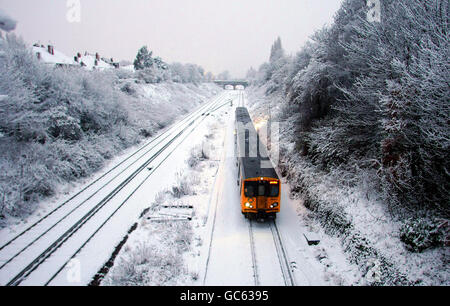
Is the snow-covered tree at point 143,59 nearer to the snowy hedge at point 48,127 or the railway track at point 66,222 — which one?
the snowy hedge at point 48,127

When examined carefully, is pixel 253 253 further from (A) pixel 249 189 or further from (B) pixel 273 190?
(B) pixel 273 190

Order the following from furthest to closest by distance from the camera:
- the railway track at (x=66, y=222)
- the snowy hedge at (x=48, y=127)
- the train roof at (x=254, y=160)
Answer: the snowy hedge at (x=48, y=127)
the train roof at (x=254, y=160)
the railway track at (x=66, y=222)

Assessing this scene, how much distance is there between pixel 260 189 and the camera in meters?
10.9

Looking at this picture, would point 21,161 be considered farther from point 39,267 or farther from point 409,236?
point 409,236

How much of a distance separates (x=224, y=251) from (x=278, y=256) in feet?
7.21

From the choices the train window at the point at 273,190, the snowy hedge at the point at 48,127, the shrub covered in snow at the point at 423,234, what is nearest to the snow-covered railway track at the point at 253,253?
the train window at the point at 273,190

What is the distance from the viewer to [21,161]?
45.0 feet

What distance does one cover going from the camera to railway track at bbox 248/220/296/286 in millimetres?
8117

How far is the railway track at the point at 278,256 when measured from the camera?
812 centimetres

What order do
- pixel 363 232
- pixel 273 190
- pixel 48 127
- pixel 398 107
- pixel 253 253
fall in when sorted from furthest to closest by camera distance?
1. pixel 48 127
2. pixel 273 190
3. pixel 253 253
4. pixel 363 232
5. pixel 398 107

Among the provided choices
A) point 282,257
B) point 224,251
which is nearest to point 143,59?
point 224,251

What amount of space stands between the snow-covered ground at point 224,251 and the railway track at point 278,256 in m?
0.04

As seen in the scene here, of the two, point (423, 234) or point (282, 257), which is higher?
point (423, 234)

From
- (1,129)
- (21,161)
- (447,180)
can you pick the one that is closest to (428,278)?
(447,180)
